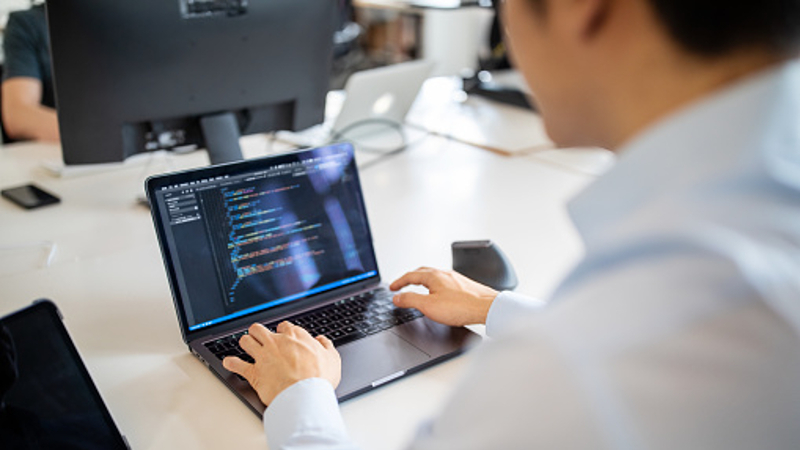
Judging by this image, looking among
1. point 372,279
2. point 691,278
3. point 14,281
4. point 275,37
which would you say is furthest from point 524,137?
point 691,278

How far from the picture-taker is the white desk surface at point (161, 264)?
0.90 m

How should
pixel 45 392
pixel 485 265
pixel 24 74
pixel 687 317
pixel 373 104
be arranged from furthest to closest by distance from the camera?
1. pixel 24 74
2. pixel 373 104
3. pixel 485 265
4. pixel 45 392
5. pixel 687 317

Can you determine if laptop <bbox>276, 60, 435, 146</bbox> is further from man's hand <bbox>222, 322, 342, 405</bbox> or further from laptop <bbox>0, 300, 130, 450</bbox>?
laptop <bbox>0, 300, 130, 450</bbox>

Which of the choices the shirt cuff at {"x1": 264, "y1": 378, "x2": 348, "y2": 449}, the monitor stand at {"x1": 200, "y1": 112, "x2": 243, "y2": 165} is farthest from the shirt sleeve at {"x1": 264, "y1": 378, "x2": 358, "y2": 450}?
the monitor stand at {"x1": 200, "y1": 112, "x2": 243, "y2": 165}

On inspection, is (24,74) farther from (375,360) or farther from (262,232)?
(375,360)

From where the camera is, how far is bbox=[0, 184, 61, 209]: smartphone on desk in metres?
1.59

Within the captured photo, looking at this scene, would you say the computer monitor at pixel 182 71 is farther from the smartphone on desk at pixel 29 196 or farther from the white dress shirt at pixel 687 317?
the white dress shirt at pixel 687 317

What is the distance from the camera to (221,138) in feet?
5.22

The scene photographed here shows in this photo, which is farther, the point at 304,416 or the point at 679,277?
the point at 304,416

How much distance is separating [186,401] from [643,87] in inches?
27.0

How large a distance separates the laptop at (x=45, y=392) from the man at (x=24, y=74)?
1503mm

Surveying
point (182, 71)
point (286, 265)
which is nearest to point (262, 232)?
point (286, 265)

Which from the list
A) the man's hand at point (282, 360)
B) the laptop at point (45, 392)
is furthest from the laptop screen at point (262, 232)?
the laptop at point (45, 392)

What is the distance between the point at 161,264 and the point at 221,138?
0.38 meters
